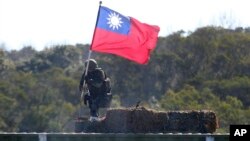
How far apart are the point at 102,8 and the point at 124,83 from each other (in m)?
42.4

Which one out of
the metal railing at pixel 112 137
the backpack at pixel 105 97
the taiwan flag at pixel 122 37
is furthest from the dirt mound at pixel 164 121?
the taiwan flag at pixel 122 37

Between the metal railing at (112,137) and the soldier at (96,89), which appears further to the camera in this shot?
the soldier at (96,89)

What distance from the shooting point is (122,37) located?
2430 cm

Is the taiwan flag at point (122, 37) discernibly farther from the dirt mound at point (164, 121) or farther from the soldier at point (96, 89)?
the dirt mound at point (164, 121)

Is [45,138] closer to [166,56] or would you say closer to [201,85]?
[201,85]

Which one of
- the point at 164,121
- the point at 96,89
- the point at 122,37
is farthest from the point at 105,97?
the point at 164,121

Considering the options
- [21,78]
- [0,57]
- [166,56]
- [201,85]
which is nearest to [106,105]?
[201,85]

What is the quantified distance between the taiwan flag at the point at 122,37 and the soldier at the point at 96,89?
801 millimetres

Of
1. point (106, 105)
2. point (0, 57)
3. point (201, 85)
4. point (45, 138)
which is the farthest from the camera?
point (0, 57)

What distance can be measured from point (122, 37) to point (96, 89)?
5.04 feet

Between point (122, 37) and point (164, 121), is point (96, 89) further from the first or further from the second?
point (164, 121)

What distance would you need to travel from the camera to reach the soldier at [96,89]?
23.4 metres

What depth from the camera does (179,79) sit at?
65688 millimetres

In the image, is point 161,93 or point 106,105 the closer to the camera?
point 106,105
